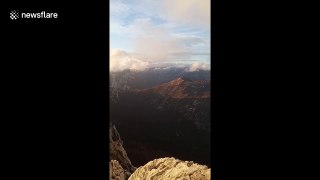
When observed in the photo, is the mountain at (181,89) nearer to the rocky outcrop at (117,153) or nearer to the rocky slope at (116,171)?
the rocky outcrop at (117,153)

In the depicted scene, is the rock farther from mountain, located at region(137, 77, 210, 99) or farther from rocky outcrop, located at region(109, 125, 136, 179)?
mountain, located at region(137, 77, 210, 99)

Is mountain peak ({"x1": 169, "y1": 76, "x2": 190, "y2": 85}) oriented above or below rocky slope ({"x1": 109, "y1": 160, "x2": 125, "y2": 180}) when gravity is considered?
above

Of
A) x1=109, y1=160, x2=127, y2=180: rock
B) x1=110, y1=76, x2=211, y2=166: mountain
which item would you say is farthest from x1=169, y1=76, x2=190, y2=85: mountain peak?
x1=109, y1=160, x2=127, y2=180: rock

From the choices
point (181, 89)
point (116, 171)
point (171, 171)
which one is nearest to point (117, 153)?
point (116, 171)

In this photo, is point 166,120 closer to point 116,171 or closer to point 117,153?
point 117,153
